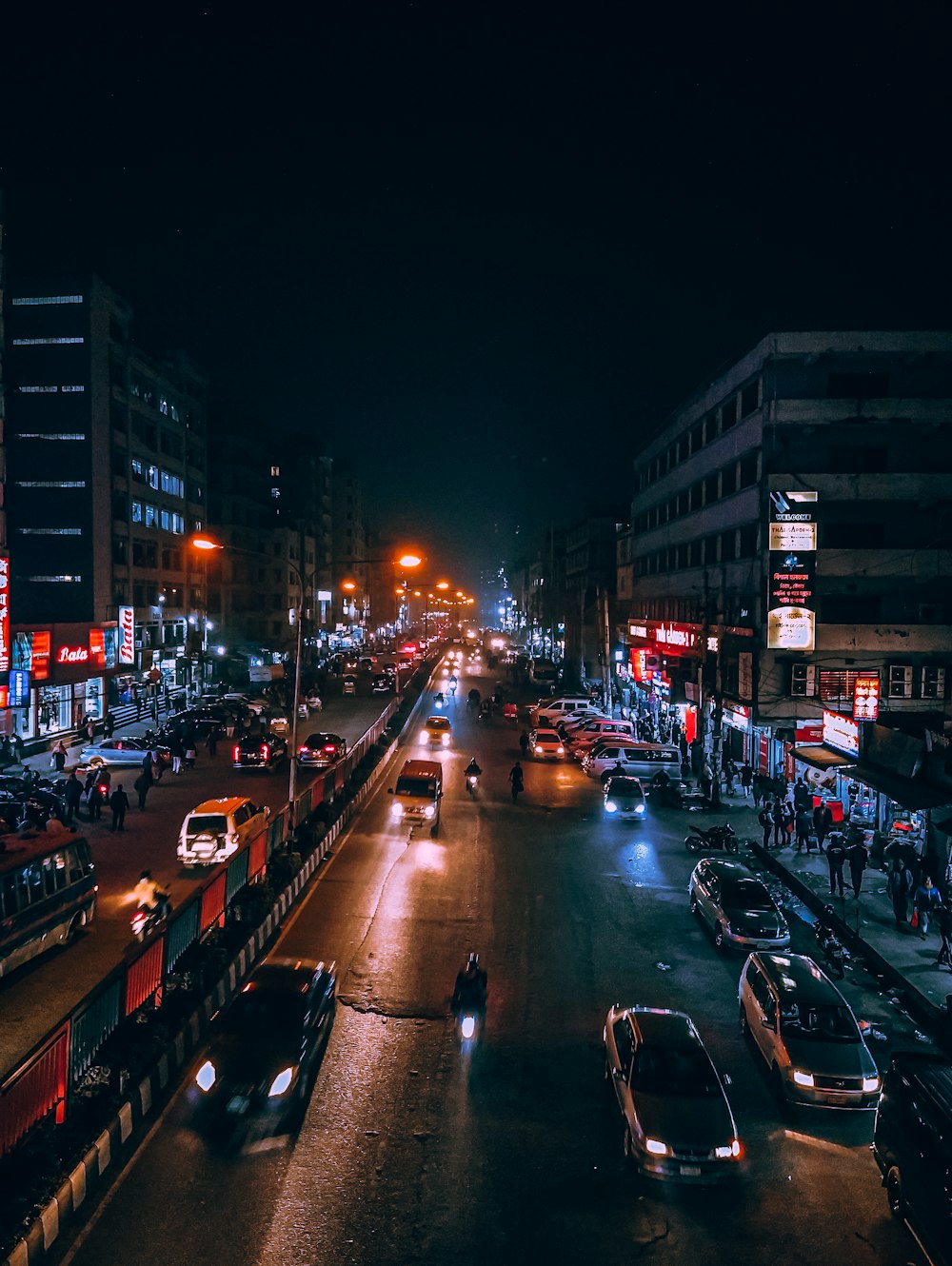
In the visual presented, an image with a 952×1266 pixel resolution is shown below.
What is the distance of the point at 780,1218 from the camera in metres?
9.41

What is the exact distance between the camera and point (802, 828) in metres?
25.3

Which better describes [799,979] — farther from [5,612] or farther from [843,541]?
[5,612]

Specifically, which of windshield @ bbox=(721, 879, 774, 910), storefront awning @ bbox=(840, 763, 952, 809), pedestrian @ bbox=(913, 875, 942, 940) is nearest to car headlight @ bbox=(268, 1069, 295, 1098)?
windshield @ bbox=(721, 879, 774, 910)

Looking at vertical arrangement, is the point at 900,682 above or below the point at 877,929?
above

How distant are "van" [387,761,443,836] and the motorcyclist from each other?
12.7 meters

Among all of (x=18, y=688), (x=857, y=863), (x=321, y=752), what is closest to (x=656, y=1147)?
(x=857, y=863)

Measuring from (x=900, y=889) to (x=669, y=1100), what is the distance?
11304 mm

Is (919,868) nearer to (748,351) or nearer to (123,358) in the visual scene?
(748,351)

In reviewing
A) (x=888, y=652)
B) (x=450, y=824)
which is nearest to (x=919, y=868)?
(x=450, y=824)

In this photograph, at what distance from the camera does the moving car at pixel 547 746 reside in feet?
137

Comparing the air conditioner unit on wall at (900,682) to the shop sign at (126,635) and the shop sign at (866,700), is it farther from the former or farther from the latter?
the shop sign at (126,635)

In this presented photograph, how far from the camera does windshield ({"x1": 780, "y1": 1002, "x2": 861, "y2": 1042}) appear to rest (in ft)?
39.6

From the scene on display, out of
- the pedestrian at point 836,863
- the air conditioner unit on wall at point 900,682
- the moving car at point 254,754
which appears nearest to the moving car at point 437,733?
the moving car at point 254,754

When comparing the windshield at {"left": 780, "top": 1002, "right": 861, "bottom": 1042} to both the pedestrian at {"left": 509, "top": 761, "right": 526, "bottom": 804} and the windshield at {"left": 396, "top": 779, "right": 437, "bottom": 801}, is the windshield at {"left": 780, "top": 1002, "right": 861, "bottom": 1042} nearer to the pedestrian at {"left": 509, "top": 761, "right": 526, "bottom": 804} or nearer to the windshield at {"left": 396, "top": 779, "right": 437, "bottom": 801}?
the windshield at {"left": 396, "top": 779, "right": 437, "bottom": 801}
